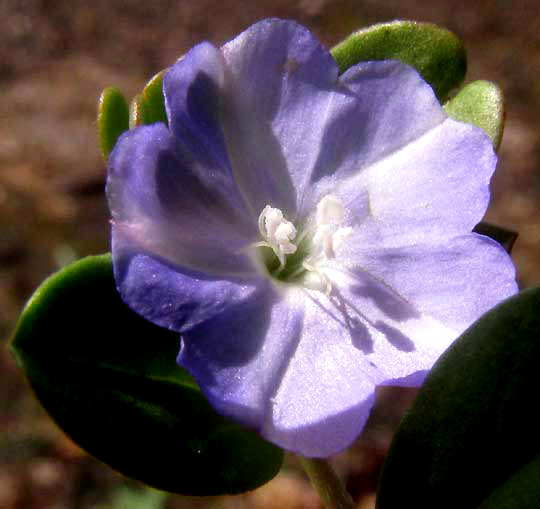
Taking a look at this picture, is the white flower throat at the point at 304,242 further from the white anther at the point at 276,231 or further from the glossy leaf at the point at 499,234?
the glossy leaf at the point at 499,234

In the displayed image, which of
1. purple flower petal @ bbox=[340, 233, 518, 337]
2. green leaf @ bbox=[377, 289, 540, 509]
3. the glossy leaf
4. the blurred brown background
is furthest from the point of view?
the blurred brown background

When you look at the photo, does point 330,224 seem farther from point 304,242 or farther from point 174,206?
point 174,206

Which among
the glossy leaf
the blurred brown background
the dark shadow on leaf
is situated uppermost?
the dark shadow on leaf

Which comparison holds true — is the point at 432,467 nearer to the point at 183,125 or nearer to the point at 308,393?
the point at 308,393

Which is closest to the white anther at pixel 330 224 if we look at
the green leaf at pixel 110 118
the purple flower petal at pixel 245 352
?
the purple flower petal at pixel 245 352

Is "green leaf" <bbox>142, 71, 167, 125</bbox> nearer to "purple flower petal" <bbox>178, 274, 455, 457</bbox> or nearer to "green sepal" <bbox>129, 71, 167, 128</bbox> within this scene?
"green sepal" <bbox>129, 71, 167, 128</bbox>

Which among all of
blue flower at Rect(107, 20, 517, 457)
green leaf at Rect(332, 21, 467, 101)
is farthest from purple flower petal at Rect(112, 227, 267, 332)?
green leaf at Rect(332, 21, 467, 101)

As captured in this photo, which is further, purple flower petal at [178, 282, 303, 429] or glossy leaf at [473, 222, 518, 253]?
glossy leaf at [473, 222, 518, 253]

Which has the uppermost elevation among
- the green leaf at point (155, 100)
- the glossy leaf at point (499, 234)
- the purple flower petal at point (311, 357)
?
the green leaf at point (155, 100)

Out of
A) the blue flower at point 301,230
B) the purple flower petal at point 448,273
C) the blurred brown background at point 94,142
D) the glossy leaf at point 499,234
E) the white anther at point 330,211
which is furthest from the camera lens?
the blurred brown background at point 94,142
